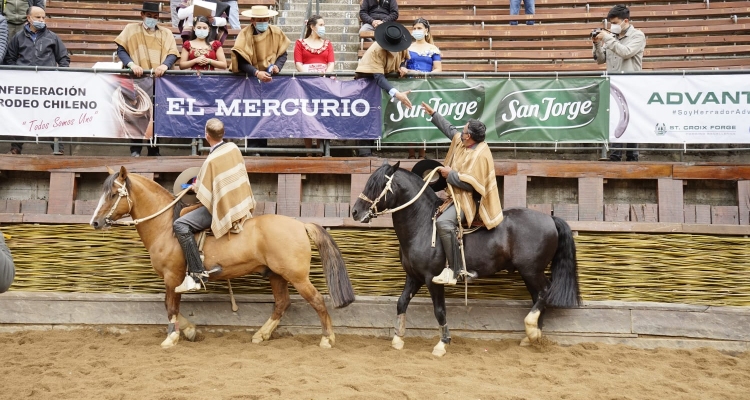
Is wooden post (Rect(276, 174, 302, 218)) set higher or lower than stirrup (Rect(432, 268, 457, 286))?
higher

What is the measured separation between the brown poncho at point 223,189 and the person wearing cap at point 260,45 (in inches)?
65.5

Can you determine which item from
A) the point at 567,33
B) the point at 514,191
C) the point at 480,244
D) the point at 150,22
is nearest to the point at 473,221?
the point at 480,244

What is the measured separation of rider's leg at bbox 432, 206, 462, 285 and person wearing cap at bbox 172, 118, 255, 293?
203 centimetres

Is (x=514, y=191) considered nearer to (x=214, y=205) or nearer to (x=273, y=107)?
(x=273, y=107)

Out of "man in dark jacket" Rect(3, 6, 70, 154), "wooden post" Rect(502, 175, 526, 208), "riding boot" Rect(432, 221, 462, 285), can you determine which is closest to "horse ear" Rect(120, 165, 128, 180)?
"man in dark jacket" Rect(3, 6, 70, 154)

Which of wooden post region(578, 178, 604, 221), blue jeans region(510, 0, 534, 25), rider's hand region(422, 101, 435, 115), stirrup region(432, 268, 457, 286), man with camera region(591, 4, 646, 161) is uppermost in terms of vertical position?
blue jeans region(510, 0, 534, 25)

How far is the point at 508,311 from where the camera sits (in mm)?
→ 8305

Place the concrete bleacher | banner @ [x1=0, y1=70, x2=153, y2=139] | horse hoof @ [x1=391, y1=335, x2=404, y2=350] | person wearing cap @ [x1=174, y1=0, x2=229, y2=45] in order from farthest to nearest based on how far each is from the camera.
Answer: the concrete bleacher < person wearing cap @ [x1=174, y1=0, x2=229, y2=45] < banner @ [x1=0, y1=70, x2=153, y2=139] < horse hoof @ [x1=391, y1=335, x2=404, y2=350]

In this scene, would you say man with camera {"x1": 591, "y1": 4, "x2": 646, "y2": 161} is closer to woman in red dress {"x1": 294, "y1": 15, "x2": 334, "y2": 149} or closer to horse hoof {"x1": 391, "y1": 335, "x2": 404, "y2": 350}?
woman in red dress {"x1": 294, "y1": 15, "x2": 334, "y2": 149}

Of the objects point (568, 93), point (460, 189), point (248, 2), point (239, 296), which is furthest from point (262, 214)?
point (248, 2)

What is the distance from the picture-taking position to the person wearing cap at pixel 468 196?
755 centimetres

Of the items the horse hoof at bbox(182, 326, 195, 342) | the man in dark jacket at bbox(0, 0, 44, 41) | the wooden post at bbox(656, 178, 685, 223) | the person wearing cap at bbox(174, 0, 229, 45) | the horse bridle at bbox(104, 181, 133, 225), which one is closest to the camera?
the horse bridle at bbox(104, 181, 133, 225)

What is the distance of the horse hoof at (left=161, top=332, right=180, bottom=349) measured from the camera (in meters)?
7.83

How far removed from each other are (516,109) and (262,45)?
3.25 metres
